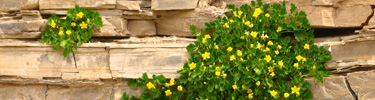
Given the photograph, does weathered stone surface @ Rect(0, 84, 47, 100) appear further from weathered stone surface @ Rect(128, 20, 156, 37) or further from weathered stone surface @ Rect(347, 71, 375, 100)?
weathered stone surface @ Rect(347, 71, 375, 100)

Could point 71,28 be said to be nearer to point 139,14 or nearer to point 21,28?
point 21,28

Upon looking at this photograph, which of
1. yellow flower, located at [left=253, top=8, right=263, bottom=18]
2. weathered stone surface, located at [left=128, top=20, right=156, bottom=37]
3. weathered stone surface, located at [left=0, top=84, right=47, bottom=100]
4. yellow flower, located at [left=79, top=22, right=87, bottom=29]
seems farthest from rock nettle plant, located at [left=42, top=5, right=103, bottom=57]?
yellow flower, located at [left=253, top=8, right=263, bottom=18]

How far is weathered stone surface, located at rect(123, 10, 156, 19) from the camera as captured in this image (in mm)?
4424

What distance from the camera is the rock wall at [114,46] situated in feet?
13.5

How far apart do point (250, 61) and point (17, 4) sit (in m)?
2.90

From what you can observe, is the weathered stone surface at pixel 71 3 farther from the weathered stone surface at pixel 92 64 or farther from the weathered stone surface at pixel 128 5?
the weathered stone surface at pixel 92 64

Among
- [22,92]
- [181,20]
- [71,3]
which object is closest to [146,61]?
[181,20]

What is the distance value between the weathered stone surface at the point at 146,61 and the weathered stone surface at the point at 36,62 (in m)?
0.55

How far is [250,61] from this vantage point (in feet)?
12.6

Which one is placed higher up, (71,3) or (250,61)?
(71,3)

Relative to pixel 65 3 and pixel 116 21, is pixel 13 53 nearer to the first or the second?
pixel 65 3

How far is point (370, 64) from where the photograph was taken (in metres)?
3.87

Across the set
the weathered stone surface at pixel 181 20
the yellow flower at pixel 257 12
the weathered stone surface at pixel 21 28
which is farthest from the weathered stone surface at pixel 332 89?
the weathered stone surface at pixel 21 28

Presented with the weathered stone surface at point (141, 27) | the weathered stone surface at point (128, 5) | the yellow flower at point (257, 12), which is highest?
the weathered stone surface at point (128, 5)
